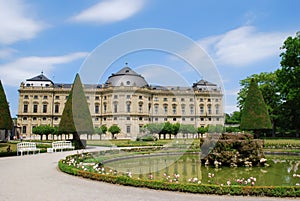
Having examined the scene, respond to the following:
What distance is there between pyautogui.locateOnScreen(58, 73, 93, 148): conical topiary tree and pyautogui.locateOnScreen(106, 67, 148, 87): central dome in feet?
77.7

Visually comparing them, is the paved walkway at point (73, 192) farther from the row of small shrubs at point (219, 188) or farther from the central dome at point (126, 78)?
the central dome at point (126, 78)

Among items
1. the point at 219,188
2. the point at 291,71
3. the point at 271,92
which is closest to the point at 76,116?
the point at 219,188

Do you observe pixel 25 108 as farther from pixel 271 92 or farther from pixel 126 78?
pixel 271 92

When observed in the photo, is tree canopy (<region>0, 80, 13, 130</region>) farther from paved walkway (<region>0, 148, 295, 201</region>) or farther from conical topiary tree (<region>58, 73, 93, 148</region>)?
paved walkway (<region>0, 148, 295, 201</region>)

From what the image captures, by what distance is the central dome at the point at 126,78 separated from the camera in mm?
40812

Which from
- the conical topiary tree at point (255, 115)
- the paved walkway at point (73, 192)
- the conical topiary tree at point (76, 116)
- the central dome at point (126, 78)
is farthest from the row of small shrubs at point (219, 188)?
the central dome at point (126, 78)

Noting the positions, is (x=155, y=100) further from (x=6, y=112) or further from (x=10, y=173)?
(x=10, y=173)

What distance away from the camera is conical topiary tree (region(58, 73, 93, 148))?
15.5 metres

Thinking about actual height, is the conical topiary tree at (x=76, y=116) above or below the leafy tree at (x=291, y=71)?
below

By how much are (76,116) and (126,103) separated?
25584mm

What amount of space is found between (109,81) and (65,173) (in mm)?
37565

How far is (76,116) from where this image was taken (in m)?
15.7

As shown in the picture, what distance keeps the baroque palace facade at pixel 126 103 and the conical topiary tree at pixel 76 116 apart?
23.5 metres

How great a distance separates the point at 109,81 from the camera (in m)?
43.7
